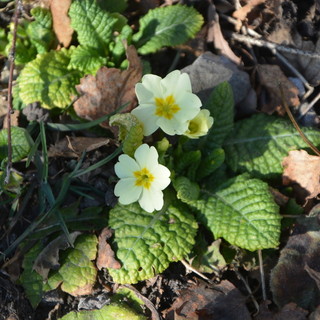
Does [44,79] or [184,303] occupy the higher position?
[44,79]

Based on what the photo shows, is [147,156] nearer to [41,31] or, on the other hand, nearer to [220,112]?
[220,112]

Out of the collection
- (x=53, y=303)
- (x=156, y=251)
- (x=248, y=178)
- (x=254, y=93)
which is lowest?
(x=53, y=303)

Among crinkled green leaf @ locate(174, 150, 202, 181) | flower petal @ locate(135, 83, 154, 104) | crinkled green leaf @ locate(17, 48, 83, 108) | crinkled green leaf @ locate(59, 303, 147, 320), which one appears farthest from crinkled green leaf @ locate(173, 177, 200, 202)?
crinkled green leaf @ locate(17, 48, 83, 108)

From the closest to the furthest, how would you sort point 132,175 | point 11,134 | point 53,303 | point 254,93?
1. point 132,175
2. point 53,303
3. point 11,134
4. point 254,93

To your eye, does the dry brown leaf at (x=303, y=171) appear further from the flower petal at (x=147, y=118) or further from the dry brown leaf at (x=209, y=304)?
the flower petal at (x=147, y=118)

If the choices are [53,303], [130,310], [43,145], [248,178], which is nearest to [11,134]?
[43,145]

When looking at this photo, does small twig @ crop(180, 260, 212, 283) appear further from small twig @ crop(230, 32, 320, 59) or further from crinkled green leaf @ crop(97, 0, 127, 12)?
crinkled green leaf @ crop(97, 0, 127, 12)

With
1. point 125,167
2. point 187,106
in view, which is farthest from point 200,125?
point 125,167

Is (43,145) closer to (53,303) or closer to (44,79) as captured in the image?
(44,79)
